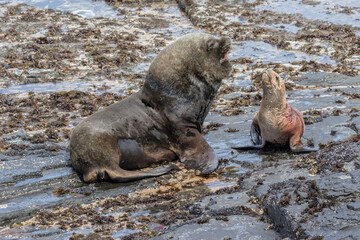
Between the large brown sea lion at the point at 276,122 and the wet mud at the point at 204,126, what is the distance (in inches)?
8.1

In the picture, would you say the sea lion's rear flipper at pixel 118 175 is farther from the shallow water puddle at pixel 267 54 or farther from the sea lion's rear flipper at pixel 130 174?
the shallow water puddle at pixel 267 54

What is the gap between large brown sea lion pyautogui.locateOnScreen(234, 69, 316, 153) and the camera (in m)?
6.91

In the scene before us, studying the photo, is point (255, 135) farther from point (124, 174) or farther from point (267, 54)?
point (267, 54)

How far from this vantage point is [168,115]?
6.91 m

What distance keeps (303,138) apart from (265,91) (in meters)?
0.86

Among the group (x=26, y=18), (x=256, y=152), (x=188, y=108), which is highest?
(x=188, y=108)

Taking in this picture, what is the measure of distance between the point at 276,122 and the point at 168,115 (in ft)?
4.75

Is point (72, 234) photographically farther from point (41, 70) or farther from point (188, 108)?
point (41, 70)

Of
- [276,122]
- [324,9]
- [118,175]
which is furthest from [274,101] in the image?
[324,9]

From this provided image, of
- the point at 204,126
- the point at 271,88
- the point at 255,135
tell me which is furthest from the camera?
the point at 204,126

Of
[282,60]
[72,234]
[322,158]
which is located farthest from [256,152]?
[282,60]

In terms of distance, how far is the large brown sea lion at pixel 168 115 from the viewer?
6516 mm

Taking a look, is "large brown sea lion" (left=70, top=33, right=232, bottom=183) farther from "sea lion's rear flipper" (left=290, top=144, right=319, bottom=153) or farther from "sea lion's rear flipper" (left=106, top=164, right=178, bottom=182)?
"sea lion's rear flipper" (left=290, top=144, right=319, bottom=153)

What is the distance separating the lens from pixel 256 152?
23.0 feet
